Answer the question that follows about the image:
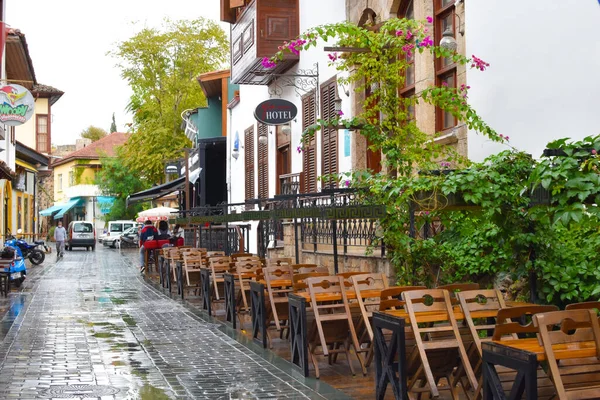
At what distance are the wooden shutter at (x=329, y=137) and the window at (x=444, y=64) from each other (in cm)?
490

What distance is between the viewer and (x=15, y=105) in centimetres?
2148

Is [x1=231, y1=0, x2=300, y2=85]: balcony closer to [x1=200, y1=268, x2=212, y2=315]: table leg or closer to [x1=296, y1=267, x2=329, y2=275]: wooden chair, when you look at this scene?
[x1=200, y1=268, x2=212, y2=315]: table leg

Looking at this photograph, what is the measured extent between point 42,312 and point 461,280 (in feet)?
25.1

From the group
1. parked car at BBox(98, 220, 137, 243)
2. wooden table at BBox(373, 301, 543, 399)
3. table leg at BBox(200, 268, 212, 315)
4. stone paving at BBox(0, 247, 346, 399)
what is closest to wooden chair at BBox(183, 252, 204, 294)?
stone paving at BBox(0, 247, 346, 399)

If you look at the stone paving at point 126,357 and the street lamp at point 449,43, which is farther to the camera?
the street lamp at point 449,43

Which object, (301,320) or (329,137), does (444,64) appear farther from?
(301,320)

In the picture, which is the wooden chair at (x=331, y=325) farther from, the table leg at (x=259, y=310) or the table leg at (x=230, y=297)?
the table leg at (x=230, y=297)

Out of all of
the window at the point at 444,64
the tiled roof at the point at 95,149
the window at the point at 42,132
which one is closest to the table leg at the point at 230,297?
the window at the point at 444,64

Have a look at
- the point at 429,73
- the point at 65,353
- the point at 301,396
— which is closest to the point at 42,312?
the point at 65,353

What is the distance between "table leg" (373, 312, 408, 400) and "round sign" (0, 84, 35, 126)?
16060 mm

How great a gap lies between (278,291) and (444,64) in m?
4.83

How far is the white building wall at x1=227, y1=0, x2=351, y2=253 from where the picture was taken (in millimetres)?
19328

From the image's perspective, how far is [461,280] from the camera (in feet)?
35.6

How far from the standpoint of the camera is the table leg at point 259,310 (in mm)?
10523
